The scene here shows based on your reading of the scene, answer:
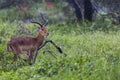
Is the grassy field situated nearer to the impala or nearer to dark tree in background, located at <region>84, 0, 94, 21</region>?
the impala

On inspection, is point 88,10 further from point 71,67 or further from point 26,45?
point 71,67

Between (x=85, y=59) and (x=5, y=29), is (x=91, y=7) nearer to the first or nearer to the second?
(x=5, y=29)

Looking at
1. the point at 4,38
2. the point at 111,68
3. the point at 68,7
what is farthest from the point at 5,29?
the point at 68,7

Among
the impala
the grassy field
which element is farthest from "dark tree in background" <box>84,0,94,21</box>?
the impala

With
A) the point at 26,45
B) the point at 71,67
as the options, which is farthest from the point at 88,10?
the point at 71,67

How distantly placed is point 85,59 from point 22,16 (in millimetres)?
13248

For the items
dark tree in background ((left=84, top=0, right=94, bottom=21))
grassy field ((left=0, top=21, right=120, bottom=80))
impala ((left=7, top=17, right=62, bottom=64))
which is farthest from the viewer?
dark tree in background ((left=84, top=0, right=94, bottom=21))

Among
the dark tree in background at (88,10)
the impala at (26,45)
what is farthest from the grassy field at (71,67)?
the dark tree in background at (88,10)

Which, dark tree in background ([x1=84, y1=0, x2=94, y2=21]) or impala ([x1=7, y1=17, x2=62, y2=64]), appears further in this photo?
dark tree in background ([x1=84, y1=0, x2=94, y2=21])

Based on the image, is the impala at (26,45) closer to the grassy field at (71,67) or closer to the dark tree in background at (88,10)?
the grassy field at (71,67)

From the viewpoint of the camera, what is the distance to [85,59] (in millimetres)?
7773

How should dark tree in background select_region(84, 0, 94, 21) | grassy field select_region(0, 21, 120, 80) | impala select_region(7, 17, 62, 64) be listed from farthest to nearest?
dark tree in background select_region(84, 0, 94, 21)
impala select_region(7, 17, 62, 64)
grassy field select_region(0, 21, 120, 80)

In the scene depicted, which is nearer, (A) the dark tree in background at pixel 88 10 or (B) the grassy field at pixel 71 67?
(B) the grassy field at pixel 71 67

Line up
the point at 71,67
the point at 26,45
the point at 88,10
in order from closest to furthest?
the point at 71,67 → the point at 26,45 → the point at 88,10
